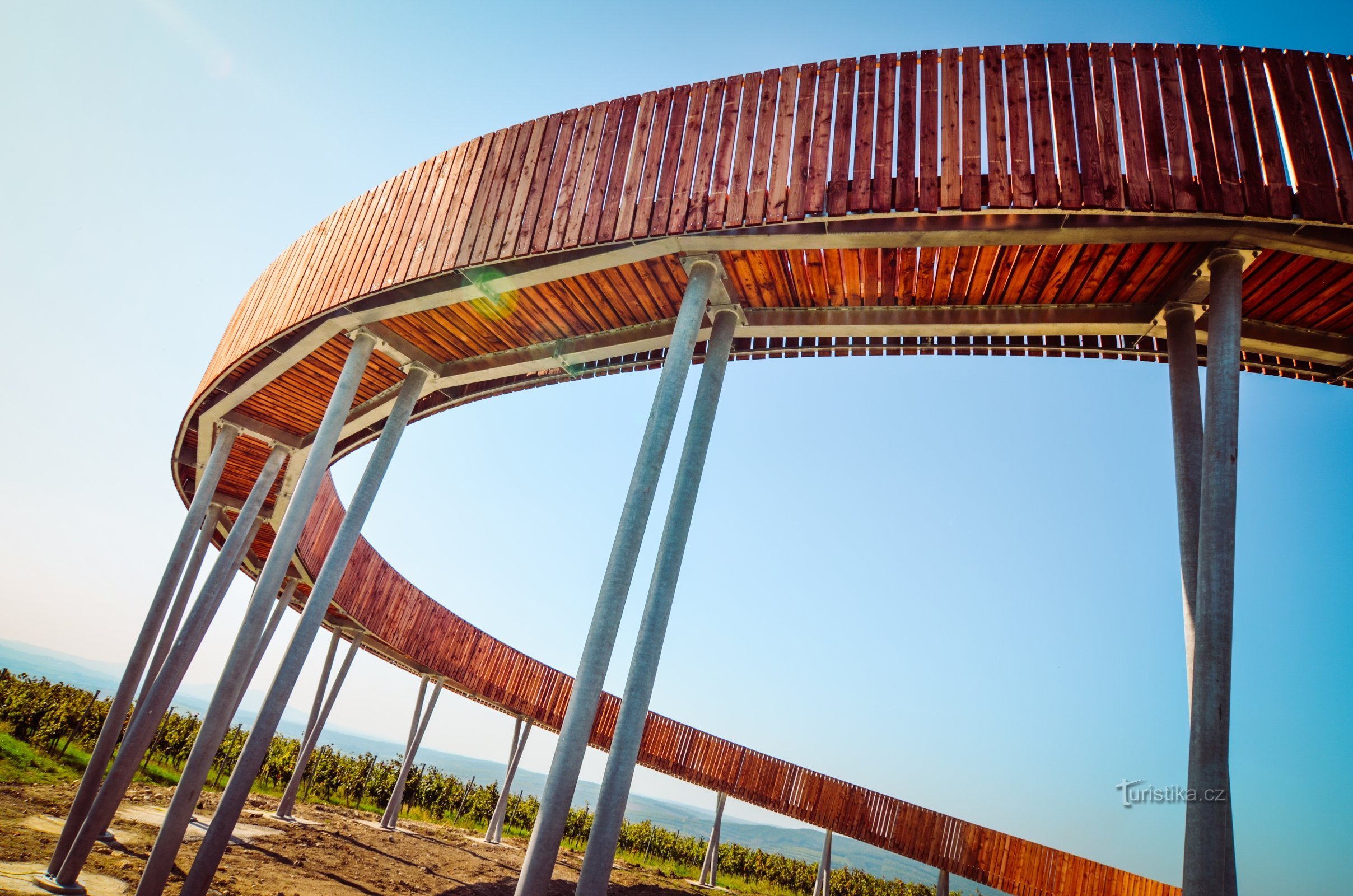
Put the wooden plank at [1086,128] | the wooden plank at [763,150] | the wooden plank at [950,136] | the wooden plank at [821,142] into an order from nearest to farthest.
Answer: the wooden plank at [1086,128] → the wooden plank at [950,136] → the wooden plank at [821,142] → the wooden plank at [763,150]

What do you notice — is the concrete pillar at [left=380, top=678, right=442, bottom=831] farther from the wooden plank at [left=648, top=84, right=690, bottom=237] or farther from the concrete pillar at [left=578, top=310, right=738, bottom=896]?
the wooden plank at [left=648, top=84, right=690, bottom=237]

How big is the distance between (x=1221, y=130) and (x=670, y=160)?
442 cm

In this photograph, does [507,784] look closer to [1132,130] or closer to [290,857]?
[290,857]

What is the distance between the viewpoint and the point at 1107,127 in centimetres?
521

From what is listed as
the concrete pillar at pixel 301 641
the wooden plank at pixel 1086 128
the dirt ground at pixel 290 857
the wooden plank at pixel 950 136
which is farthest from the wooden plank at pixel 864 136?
the dirt ground at pixel 290 857

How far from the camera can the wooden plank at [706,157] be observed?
20.1 ft

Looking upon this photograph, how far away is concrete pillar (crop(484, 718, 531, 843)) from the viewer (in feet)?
57.6

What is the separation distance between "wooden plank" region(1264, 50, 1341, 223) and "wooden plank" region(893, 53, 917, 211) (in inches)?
102

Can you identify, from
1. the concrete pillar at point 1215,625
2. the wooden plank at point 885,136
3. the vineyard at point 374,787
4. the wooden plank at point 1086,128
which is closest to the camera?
the concrete pillar at point 1215,625

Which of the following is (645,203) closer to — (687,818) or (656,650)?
(656,650)

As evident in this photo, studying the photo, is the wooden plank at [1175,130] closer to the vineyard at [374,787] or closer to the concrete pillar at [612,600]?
the concrete pillar at [612,600]

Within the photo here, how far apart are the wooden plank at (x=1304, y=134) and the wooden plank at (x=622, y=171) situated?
5167mm

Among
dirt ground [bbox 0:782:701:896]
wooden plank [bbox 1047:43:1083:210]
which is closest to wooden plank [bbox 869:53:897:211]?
wooden plank [bbox 1047:43:1083:210]

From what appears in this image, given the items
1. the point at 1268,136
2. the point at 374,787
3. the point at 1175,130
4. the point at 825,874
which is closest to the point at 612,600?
the point at 1175,130
